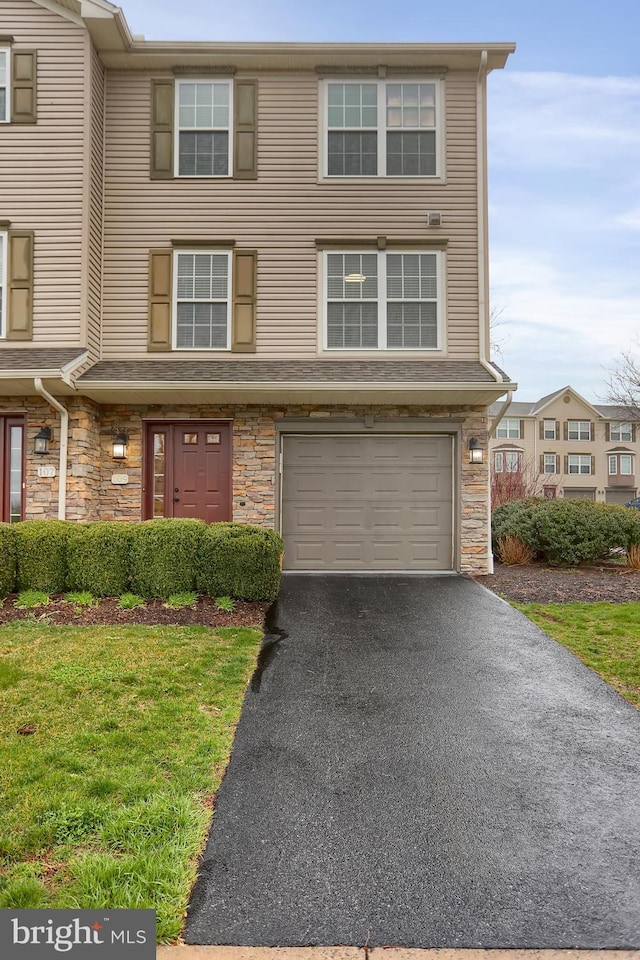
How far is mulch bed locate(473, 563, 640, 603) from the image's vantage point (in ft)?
25.7

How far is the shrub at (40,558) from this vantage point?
6953 mm

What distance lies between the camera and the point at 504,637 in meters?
5.84

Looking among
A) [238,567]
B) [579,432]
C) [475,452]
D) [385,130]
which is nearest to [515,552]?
[475,452]

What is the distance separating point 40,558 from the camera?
6.96 meters

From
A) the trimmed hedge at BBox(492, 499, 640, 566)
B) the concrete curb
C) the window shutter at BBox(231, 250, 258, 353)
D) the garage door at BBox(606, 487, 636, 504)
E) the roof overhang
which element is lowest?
the concrete curb

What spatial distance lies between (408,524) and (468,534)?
0.96 meters

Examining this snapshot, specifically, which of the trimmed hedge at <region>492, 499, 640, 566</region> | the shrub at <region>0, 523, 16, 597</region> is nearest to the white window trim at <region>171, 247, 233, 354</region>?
the shrub at <region>0, 523, 16, 597</region>

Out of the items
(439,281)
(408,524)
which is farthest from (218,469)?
(439,281)

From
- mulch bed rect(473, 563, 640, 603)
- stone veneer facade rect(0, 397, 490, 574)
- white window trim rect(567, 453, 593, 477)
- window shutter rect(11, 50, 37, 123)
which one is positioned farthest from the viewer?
white window trim rect(567, 453, 593, 477)

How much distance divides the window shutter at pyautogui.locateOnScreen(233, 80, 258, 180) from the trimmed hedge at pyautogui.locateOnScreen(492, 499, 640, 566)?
26.0ft

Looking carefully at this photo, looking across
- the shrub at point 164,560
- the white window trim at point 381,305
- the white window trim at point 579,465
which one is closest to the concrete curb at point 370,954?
the shrub at point 164,560

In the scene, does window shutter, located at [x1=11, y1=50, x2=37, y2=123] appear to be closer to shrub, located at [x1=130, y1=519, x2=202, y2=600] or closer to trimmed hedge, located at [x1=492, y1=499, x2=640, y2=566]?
shrub, located at [x1=130, y1=519, x2=202, y2=600]

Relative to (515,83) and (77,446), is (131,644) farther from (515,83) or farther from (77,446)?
(515,83)

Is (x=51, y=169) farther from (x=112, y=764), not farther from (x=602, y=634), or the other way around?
(x=602, y=634)
